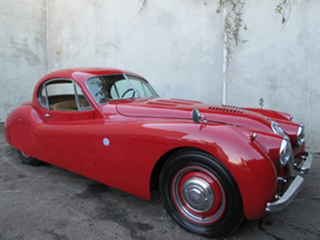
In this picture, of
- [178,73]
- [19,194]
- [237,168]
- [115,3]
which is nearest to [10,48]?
[115,3]

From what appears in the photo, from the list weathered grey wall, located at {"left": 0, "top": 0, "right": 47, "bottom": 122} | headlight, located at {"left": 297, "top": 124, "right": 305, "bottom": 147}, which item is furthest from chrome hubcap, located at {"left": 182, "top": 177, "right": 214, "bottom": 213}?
weathered grey wall, located at {"left": 0, "top": 0, "right": 47, "bottom": 122}

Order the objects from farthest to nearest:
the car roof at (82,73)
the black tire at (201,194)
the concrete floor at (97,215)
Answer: the car roof at (82,73) → the concrete floor at (97,215) → the black tire at (201,194)

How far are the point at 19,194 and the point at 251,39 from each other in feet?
15.0

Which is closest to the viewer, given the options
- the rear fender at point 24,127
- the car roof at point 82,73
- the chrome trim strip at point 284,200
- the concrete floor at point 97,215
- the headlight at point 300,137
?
the chrome trim strip at point 284,200

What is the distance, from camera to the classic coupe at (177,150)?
184 cm

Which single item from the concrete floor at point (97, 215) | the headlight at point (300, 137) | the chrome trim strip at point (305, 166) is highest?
the headlight at point (300, 137)

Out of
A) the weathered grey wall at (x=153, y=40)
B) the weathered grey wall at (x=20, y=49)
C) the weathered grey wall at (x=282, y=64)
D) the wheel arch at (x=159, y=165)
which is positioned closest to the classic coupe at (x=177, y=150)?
the wheel arch at (x=159, y=165)

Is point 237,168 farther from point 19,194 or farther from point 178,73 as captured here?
point 178,73

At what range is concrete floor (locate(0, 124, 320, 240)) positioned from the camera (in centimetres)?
208

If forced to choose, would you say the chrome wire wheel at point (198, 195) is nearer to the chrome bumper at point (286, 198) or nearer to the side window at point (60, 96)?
the chrome bumper at point (286, 198)

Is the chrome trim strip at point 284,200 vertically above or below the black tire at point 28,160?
above

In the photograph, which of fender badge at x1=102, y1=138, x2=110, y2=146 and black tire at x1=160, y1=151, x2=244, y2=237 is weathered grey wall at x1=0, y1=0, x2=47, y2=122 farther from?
black tire at x1=160, y1=151, x2=244, y2=237

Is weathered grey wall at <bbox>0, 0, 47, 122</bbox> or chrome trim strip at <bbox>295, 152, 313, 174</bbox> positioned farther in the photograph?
weathered grey wall at <bbox>0, 0, 47, 122</bbox>

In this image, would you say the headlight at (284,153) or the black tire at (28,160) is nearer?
the headlight at (284,153)
